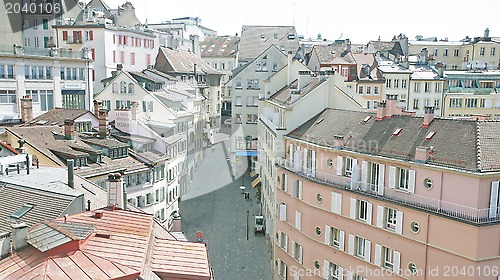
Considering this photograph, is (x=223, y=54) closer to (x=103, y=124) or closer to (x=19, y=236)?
(x=103, y=124)

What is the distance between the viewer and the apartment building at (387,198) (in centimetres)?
2534

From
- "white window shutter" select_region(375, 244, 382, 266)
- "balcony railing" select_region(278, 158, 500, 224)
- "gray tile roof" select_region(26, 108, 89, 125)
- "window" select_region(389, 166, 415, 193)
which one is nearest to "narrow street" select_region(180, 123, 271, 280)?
"balcony railing" select_region(278, 158, 500, 224)

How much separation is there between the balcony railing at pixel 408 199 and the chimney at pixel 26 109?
25843 millimetres

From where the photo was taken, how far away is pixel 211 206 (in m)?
56.8

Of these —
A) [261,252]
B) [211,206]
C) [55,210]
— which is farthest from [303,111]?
[55,210]

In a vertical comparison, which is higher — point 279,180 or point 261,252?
point 279,180

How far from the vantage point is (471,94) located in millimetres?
69375

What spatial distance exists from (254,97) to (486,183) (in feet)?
155

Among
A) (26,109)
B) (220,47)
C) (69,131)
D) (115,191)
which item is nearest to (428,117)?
(115,191)

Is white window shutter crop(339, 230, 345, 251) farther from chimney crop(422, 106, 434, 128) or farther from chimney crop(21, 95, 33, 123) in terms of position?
chimney crop(21, 95, 33, 123)

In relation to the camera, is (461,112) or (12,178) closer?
(12,178)

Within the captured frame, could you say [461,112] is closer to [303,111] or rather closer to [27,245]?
[303,111]

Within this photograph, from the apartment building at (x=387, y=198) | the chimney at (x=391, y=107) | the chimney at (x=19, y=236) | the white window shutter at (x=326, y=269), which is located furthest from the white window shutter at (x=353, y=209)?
the chimney at (x=19, y=236)

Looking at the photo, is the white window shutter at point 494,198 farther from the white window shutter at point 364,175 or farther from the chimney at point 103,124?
the chimney at point 103,124
